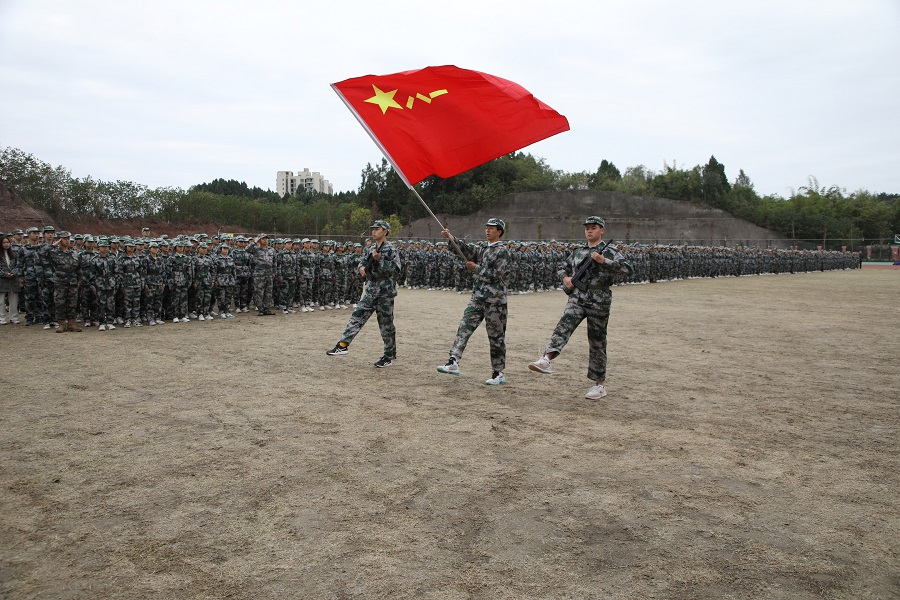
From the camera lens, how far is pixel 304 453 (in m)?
4.76

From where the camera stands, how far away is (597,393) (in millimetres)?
6625

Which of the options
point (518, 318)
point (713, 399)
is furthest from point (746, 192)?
point (713, 399)

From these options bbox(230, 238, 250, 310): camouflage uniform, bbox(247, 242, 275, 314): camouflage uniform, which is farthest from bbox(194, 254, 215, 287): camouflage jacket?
bbox(247, 242, 275, 314): camouflage uniform

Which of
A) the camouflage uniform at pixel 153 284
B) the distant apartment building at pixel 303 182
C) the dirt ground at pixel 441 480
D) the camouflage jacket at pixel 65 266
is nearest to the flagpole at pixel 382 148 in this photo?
the dirt ground at pixel 441 480

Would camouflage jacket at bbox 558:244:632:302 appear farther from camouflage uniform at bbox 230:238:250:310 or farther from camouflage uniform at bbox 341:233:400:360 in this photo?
camouflage uniform at bbox 230:238:250:310

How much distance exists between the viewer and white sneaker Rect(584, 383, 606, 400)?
21.7 ft

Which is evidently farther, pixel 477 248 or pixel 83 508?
pixel 477 248

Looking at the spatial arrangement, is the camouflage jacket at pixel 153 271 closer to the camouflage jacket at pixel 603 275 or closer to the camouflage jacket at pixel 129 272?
the camouflage jacket at pixel 129 272

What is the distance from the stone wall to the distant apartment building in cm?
6241

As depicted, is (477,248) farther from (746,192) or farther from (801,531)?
(746,192)

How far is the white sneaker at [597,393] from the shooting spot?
6.61 meters

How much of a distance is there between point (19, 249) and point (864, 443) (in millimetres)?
14787

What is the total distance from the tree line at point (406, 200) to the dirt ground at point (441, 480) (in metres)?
12.8

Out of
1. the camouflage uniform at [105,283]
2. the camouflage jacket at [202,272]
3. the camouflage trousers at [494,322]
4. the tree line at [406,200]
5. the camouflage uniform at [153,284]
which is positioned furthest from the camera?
the tree line at [406,200]
